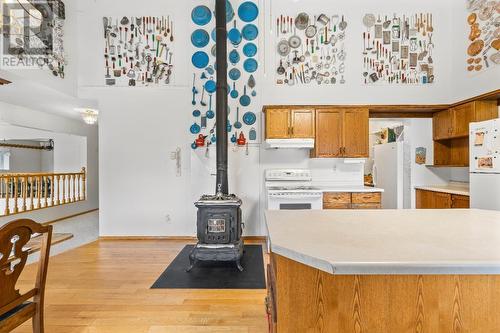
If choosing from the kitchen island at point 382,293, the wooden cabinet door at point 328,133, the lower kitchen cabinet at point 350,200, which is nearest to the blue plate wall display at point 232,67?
the wooden cabinet door at point 328,133

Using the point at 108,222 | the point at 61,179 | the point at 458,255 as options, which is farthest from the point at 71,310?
the point at 61,179

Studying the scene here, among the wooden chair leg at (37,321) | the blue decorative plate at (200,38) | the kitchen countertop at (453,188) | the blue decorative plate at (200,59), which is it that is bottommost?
the wooden chair leg at (37,321)

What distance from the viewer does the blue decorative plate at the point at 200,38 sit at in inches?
182

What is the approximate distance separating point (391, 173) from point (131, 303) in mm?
5047

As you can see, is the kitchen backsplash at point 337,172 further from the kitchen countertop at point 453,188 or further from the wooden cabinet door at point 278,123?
the kitchen countertop at point 453,188

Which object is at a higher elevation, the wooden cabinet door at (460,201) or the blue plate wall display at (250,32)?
the blue plate wall display at (250,32)

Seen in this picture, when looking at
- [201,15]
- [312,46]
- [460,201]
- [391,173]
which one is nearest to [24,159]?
[201,15]

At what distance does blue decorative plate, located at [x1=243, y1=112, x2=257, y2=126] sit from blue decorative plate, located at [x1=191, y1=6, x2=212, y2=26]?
168 centimetres

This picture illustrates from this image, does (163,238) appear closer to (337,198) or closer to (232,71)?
(337,198)

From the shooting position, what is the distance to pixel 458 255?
97cm

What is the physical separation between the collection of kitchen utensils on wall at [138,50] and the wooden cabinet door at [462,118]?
444cm

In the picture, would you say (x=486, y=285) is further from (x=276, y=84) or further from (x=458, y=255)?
(x=276, y=84)

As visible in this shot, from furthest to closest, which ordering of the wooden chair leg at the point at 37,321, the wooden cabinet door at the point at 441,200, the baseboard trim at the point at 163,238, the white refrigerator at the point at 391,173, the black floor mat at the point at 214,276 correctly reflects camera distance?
1. the white refrigerator at the point at 391,173
2. the baseboard trim at the point at 163,238
3. the wooden cabinet door at the point at 441,200
4. the black floor mat at the point at 214,276
5. the wooden chair leg at the point at 37,321

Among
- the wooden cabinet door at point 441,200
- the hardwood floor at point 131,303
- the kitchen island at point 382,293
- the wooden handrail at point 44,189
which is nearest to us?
→ the kitchen island at point 382,293
